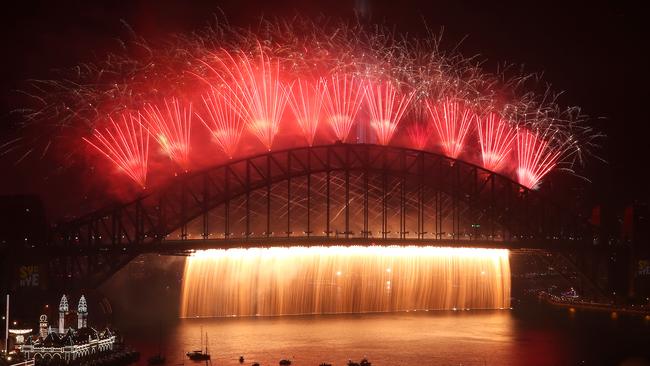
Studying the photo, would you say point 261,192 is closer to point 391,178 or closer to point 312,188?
point 312,188

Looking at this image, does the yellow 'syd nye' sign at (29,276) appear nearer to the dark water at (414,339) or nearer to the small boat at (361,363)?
the dark water at (414,339)

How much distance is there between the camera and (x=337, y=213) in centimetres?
9181

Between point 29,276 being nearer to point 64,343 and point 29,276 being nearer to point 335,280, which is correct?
point 64,343

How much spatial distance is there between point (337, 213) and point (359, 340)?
2214cm

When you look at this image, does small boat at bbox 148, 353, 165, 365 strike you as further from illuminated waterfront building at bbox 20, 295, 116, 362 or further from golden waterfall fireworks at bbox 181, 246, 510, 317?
golden waterfall fireworks at bbox 181, 246, 510, 317

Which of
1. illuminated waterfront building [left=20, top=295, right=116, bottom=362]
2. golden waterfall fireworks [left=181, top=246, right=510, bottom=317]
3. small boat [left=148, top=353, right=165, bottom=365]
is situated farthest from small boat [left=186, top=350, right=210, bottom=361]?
golden waterfall fireworks [left=181, top=246, right=510, bottom=317]

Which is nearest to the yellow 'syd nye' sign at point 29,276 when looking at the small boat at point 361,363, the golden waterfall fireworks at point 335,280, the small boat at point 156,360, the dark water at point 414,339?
the dark water at point 414,339

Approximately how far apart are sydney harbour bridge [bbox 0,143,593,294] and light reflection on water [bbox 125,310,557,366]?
720cm

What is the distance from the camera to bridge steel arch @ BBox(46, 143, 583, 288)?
8031 cm

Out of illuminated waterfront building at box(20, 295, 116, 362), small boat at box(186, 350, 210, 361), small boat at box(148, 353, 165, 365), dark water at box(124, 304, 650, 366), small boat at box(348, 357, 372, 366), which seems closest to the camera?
illuminated waterfront building at box(20, 295, 116, 362)

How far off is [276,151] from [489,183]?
28765 mm

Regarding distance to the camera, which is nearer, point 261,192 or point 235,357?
point 235,357

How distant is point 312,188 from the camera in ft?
301

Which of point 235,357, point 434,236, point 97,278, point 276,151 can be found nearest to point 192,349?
point 235,357
